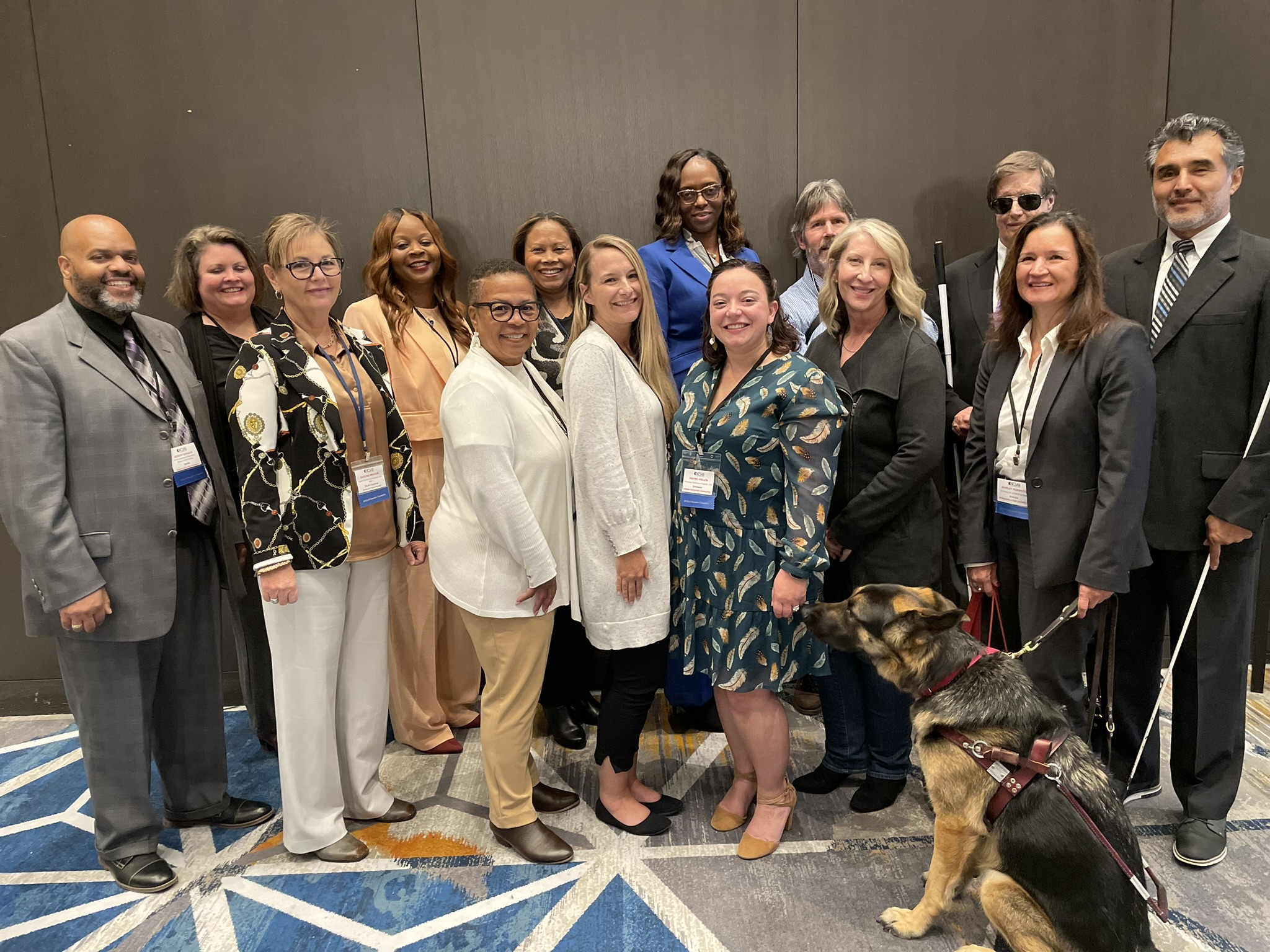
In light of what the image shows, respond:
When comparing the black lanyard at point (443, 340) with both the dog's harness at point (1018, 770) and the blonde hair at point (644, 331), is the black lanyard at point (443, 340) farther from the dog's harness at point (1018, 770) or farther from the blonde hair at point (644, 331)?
the dog's harness at point (1018, 770)

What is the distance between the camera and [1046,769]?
1.98 metres

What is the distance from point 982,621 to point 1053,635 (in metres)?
0.39

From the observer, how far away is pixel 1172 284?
2520mm

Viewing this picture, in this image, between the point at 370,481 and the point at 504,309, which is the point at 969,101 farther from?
the point at 370,481

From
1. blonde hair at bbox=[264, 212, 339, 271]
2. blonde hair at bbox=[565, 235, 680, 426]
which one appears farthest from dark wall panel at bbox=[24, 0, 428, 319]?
blonde hair at bbox=[565, 235, 680, 426]

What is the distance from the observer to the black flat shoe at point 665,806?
286 centimetres

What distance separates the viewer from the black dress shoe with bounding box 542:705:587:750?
341 centimetres

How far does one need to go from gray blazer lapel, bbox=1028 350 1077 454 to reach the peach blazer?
2167 millimetres

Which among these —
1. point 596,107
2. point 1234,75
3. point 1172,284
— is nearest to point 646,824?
point 1172,284

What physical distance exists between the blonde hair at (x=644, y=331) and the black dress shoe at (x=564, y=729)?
156 centimetres

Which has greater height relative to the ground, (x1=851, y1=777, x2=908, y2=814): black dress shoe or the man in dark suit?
the man in dark suit

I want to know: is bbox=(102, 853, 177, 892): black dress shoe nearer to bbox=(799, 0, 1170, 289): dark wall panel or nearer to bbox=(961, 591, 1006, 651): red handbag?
bbox=(961, 591, 1006, 651): red handbag

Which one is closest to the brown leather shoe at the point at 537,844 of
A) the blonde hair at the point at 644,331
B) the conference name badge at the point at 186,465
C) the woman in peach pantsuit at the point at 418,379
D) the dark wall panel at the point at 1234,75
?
the woman in peach pantsuit at the point at 418,379

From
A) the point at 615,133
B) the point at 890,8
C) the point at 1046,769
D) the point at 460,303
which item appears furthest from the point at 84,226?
the point at 890,8
